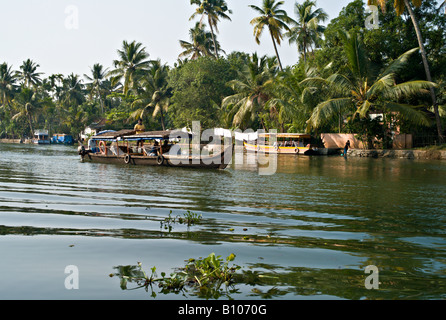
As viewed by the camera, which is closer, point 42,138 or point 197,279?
point 197,279

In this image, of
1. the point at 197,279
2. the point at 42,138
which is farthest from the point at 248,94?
the point at 42,138

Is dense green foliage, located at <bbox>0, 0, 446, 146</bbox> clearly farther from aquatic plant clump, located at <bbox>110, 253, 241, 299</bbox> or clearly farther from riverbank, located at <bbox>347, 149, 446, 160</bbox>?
aquatic plant clump, located at <bbox>110, 253, 241, 299</bbox>

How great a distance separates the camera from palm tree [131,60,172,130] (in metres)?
47.0

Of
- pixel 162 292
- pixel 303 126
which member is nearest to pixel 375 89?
pixel 303 126

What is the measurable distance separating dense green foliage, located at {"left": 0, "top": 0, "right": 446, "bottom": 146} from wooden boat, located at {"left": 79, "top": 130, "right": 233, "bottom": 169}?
10.8m

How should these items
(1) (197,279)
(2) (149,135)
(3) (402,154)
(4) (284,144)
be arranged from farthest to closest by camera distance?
(4) (284,144) < (3) (402,154) < (2) (149,135) < (1) (197,279)

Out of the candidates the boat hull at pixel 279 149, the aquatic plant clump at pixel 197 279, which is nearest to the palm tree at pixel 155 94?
the boat hull at pixel 279 149

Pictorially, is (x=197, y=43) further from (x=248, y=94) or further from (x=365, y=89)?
(x=365, y=89)

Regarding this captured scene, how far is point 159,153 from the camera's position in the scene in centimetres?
2241

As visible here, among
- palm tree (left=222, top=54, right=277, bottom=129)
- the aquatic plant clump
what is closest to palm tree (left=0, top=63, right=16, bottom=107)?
palm tree (left=222, top=54, right=277, bottom=129)

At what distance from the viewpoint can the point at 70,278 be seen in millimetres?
4062

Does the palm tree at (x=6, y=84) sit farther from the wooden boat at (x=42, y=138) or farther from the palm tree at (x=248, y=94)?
the palm tree at (x=248, y=94)

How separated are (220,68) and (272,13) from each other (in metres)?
9.07

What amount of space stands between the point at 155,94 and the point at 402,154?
94.5ft
